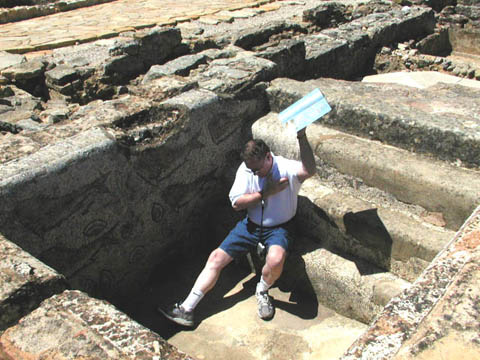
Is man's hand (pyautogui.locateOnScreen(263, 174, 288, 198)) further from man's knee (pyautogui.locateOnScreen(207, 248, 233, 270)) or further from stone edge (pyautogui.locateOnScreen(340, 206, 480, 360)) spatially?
stone edge (pyautogui.locateOnScreen(340, 206, 480, 360))

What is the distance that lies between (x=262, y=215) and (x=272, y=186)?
8.6 inches

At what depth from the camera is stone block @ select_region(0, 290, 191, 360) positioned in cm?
185

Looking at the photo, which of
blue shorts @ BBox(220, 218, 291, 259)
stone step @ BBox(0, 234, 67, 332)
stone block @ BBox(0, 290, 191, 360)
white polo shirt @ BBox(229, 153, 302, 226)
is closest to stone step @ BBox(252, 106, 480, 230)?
white polo shirt @ BBox(229, 153, 302, 226)

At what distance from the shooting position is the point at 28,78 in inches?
188

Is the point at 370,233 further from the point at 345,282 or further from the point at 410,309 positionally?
the point at 410,309

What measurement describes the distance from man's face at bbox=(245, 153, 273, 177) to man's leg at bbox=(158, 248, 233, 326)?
610mm

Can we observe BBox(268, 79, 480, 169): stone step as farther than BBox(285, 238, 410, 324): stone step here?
Yes

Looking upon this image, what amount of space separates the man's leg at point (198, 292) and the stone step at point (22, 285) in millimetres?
1220

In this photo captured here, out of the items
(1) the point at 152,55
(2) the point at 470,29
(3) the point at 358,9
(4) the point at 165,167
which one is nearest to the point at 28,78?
(1) the point at 152,55

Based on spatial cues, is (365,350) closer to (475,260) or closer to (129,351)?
(475,260)

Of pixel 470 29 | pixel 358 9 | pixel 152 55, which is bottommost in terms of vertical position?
pixel 470 29

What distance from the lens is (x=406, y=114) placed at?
344 centimetres

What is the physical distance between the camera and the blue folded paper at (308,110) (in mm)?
2783

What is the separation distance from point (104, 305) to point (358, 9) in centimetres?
669
